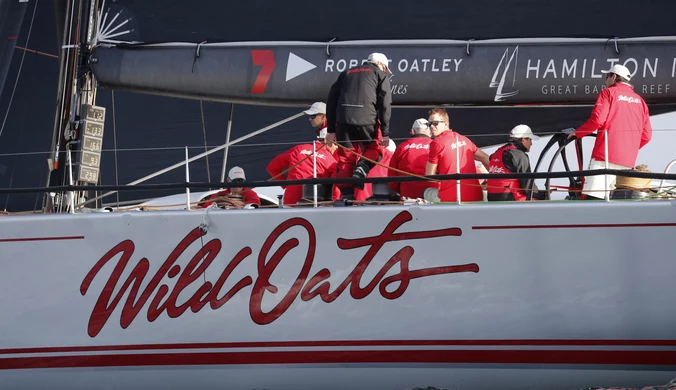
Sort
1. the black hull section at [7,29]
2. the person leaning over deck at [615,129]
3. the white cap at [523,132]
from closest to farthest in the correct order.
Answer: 1. the person leaning over deck at [615,129]
2. the white cap at [523,132]
3. the black hull section at [7,29]

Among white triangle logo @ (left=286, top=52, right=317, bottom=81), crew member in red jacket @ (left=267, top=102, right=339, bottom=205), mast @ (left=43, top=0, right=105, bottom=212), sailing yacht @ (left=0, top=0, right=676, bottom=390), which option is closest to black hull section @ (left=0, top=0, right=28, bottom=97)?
mast @ (left=43, top=0, right=105, bottom=212)

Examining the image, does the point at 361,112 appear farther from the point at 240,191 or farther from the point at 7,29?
the point at 7,29

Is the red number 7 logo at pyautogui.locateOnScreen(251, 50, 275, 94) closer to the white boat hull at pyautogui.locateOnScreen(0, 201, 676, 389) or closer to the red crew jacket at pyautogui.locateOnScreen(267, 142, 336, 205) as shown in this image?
the red crew jacket at pyautogui.locateOnScreen(267, 142, 336, 205)

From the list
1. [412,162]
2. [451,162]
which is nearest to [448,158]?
[451,162]

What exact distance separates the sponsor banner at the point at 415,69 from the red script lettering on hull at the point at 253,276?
5.50 feet

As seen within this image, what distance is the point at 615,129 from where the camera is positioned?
17.4ft

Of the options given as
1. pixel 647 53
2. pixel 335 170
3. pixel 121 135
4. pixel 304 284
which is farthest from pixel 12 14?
pixel 647 53

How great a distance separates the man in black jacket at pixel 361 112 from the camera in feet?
18.0

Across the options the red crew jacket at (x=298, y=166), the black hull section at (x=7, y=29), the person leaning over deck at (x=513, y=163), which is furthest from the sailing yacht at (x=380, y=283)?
the black hull section at (x=7, y=29)

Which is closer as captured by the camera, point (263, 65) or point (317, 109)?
point (317, 109)

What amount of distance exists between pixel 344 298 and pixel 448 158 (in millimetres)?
982

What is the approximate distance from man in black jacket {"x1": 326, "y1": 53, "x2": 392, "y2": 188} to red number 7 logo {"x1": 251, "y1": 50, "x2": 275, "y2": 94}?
120 cm

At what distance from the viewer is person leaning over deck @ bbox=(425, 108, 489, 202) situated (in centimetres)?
540

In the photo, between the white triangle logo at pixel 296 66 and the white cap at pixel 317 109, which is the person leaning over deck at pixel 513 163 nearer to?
the white cap at pixel 317 109
